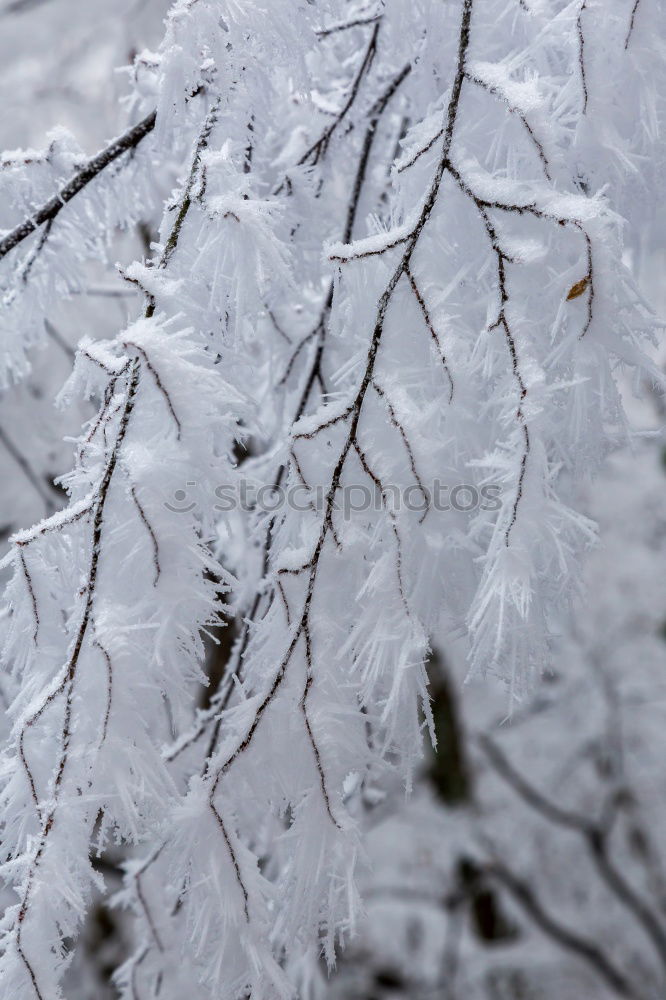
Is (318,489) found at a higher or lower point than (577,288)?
lower

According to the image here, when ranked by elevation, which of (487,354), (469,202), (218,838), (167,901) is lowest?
(167,901)

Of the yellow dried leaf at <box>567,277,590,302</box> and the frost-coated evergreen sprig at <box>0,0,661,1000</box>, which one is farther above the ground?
the yellow dried leaf at <box>567,277,590,302</box>

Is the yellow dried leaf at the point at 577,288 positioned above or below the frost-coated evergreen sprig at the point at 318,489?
above

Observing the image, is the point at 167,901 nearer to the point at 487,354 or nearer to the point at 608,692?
the point at 487,354

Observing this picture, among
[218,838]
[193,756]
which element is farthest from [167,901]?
[218,838]
